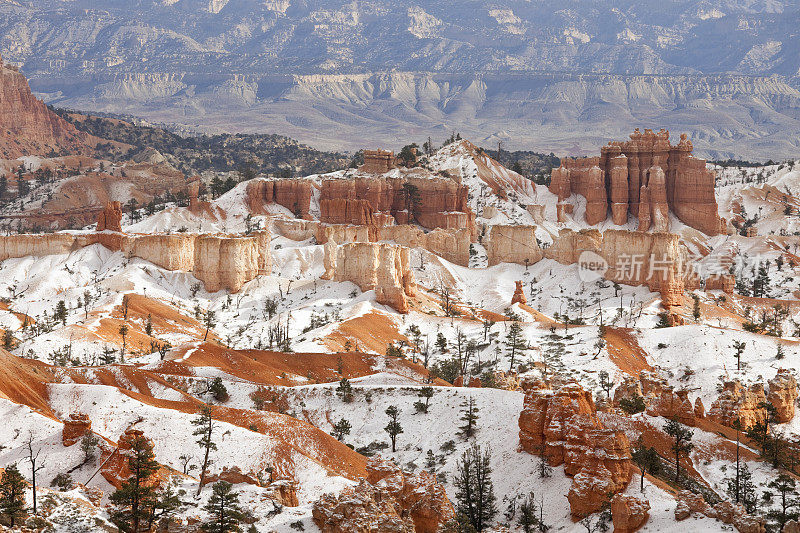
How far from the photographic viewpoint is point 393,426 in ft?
234

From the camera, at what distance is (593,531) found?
170 feet

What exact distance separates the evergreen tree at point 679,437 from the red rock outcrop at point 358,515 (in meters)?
22.3

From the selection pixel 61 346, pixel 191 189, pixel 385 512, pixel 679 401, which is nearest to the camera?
pixel 385 512

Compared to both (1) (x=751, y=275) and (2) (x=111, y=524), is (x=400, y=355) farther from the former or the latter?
(1) (x=751, y=275)

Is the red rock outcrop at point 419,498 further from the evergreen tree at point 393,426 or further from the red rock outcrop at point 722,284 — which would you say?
the red rock outcrop at point 722,284

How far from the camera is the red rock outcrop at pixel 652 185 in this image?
174750 mm

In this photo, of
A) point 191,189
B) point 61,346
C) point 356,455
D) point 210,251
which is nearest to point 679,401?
point 356,455

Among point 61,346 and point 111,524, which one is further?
point 61,346

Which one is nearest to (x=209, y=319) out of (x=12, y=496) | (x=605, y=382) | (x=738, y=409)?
(x=605, y=382)

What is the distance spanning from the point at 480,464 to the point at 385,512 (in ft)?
50.7

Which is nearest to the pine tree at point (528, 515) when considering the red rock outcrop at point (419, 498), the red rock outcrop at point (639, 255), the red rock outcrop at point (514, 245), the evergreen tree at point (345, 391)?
the red rock outcrop at point (419, 498)

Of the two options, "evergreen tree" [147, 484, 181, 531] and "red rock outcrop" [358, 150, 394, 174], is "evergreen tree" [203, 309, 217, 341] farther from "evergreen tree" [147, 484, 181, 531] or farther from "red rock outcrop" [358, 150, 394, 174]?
"red rock outcrop" [358, 150, 394, 174]

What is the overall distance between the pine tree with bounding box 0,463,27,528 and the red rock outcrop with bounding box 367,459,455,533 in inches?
590

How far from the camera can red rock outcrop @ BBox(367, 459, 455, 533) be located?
5006 cm
